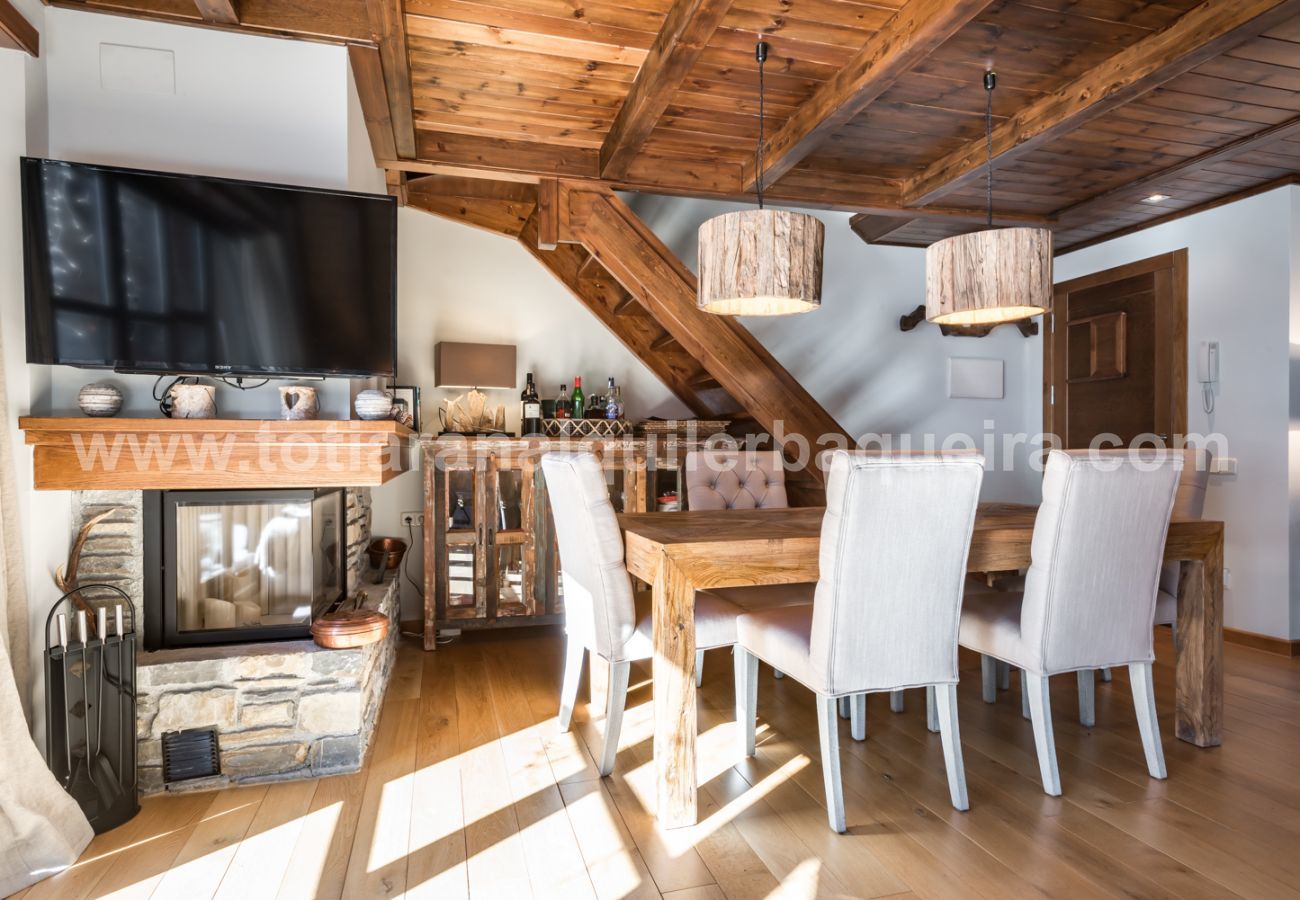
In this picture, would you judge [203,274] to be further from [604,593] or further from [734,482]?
[734,482]

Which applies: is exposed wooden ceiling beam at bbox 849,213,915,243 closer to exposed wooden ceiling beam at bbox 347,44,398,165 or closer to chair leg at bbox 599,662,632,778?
exposed wooden ceiling beam at bbox 347,44,398,165

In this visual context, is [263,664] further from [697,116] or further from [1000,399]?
[1000,399]

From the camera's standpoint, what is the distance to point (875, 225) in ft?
15.9

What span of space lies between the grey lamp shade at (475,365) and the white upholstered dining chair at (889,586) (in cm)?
253

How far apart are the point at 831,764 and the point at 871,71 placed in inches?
87.5

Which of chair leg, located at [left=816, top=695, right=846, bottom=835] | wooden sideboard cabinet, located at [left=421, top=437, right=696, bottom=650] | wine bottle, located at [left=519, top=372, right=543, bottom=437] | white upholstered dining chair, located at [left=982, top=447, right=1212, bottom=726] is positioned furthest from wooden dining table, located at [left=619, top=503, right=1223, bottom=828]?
wine bottle, located at [left=519, top=372, right=543, bottom=437]

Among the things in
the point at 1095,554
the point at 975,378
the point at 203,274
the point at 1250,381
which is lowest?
the point at 1095,554

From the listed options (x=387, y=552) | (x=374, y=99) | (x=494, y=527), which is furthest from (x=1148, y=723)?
(x=374, y=99)

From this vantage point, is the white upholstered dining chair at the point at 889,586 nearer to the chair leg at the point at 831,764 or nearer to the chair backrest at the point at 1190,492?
the chair leg at the point at 831,764

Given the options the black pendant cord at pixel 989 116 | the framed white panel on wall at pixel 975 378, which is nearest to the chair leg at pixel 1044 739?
the black pendant cord at pixel 989 116

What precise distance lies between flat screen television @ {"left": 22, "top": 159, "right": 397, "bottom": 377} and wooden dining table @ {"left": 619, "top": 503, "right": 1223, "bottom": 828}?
47.7 inches

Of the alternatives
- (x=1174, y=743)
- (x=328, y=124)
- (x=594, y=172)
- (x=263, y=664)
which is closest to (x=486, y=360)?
(x=594, y=172)

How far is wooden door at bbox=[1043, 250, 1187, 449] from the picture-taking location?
170 inches

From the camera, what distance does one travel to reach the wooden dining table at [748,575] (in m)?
2.06
